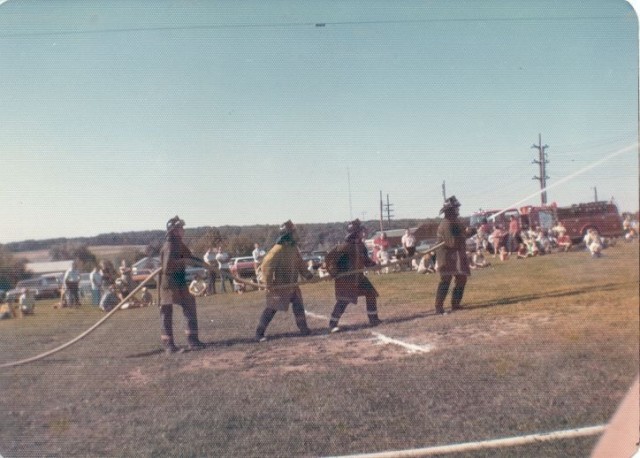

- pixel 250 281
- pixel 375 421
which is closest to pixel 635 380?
pixel 375 421

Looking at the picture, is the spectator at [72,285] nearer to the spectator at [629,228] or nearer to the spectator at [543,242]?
the spectator at [543,242]

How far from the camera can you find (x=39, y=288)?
5.14ft

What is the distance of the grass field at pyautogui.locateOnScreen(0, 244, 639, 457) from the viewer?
5.29 ft

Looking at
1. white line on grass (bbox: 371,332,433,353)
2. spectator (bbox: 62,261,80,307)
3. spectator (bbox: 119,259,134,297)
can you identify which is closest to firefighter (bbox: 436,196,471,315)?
white line on grass (bbox: 371,332,433,353)

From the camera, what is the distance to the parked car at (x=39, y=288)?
5.09ft

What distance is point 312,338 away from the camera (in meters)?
1.66

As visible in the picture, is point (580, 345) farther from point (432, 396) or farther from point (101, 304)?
point (101, 304)

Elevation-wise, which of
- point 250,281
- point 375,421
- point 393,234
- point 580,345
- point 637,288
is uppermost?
point 393,234

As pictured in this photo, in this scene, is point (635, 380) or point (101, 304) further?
point (635, 380)

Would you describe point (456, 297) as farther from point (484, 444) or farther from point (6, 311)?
point (6, 311)

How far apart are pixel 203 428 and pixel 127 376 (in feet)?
1.03

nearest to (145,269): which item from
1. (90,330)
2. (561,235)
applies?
(90,330)

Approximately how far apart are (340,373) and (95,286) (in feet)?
2.82

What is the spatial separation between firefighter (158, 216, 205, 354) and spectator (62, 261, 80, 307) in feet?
0.82
